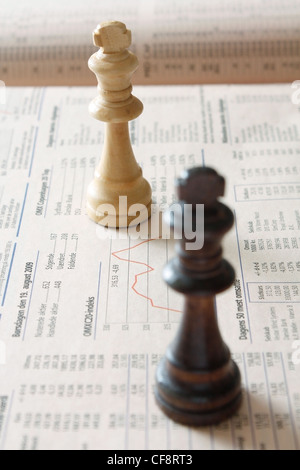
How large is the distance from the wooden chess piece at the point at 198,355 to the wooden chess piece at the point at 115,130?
26cm

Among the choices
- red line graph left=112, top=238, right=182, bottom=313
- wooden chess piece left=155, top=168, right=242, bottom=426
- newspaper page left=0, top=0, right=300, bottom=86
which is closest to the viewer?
wooden chess piece left=155, top=168, right=242, bottom=426

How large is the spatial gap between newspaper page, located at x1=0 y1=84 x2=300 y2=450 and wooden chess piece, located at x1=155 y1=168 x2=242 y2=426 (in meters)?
0.02

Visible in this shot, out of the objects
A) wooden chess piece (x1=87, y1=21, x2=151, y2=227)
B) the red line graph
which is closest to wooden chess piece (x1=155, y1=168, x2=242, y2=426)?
the red line graph

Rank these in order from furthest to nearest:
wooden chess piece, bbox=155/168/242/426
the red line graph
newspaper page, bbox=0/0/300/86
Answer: newspaper page, bbox=0/0/300/86 → the red line graph → wooden chess piece, bbox=155/168/242/426

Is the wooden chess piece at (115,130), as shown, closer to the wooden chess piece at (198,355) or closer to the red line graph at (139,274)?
the red line graph at (139,274)

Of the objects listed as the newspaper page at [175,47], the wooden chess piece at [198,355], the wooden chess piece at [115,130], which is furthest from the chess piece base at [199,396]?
the newspaper page at [175,47]

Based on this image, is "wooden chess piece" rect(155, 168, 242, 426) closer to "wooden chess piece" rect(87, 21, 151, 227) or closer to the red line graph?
the red line graph

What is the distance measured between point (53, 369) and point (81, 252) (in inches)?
7.1

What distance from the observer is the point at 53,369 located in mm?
647

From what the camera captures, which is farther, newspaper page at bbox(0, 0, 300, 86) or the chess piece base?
newspaper page at bbox(0, 0, 300, 86)

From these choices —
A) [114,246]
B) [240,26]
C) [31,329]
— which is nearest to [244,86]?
[240,26]

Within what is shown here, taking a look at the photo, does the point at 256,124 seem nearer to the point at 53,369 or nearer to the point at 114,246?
the point at 114,246

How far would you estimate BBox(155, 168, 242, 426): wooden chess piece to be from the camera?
540mm

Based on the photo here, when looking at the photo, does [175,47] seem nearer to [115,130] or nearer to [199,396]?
[115,130]
